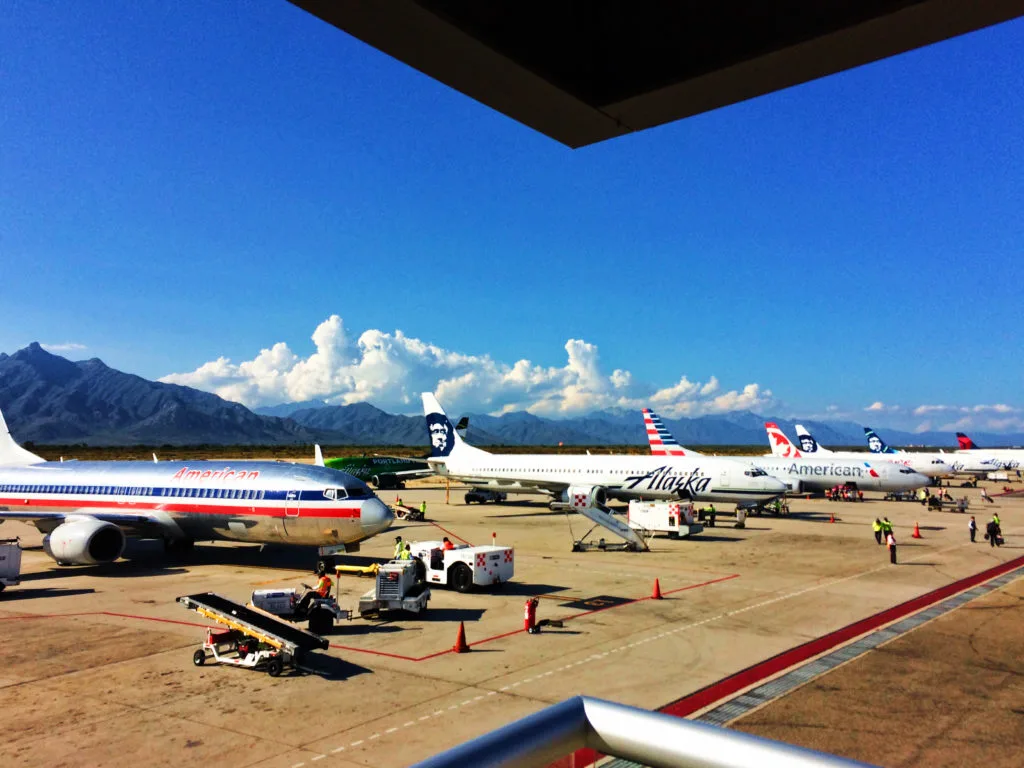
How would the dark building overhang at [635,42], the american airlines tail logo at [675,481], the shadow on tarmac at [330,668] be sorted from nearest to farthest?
the dark building overhang at [635,42] → the shadow on tarmac at [330,668] → the american airlines tail logo at [675,481]

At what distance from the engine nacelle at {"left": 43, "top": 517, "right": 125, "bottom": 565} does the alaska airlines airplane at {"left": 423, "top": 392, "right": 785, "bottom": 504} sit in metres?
23.9

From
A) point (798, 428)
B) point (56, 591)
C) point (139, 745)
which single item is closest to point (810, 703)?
point (139, 745)

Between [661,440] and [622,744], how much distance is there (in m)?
68.7

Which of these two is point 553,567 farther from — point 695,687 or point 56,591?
point 56,591

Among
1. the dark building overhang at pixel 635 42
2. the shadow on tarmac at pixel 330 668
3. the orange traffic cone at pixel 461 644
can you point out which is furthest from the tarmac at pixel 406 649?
the dark building overhang at pixel 635 42

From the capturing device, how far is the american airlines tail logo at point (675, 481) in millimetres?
48628

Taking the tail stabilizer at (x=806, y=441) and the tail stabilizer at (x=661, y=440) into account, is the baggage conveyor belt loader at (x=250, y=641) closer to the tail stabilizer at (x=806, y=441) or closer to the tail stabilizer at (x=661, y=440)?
the tail stabilizer at (x=661, y=440)

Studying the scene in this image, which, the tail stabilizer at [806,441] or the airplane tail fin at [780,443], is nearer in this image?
the airplane tail fin at [780,443]

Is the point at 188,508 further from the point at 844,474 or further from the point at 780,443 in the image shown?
the point at 780,443

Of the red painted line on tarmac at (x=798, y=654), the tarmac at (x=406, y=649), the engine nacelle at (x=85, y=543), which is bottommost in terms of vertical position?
the red painted line on tarmac at (x=798, y=654)

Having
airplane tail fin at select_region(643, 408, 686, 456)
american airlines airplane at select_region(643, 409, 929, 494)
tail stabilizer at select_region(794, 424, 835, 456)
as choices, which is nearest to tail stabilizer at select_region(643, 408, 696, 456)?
airplane tail fin at select_region(643, 408, 686, 456)

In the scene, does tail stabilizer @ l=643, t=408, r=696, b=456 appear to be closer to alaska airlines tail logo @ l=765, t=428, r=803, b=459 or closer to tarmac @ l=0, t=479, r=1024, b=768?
alaska airlines tail logo @ l=765, t=428, r=803, b=459

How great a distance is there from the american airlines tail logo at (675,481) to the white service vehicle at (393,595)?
30985mm

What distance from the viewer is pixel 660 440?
69.6 meters
